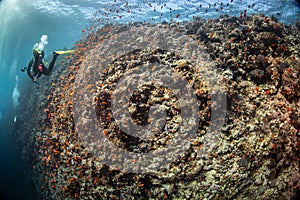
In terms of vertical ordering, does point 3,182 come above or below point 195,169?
below

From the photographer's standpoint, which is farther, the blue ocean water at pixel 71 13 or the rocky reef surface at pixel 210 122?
the blue ocean water at pixel 71 13

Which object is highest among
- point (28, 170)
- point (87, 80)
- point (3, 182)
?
point (87, 80)

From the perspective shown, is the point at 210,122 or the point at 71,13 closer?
the point at 210,122

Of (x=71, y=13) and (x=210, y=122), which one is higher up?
(x=210, y=122)

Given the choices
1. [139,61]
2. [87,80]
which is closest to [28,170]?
[87,80]

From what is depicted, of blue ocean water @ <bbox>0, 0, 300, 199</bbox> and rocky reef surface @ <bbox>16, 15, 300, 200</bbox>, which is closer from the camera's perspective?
rocky reef surface @ <bbox>16, 15, 300, 200</bbox>

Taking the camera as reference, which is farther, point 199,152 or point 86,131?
point 86,131

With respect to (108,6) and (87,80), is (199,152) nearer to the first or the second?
(87,80)

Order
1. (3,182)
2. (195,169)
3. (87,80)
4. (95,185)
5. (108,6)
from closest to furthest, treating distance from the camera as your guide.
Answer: (195,169) → (95,185) → (87,80) → (3,182) → (108,6)
